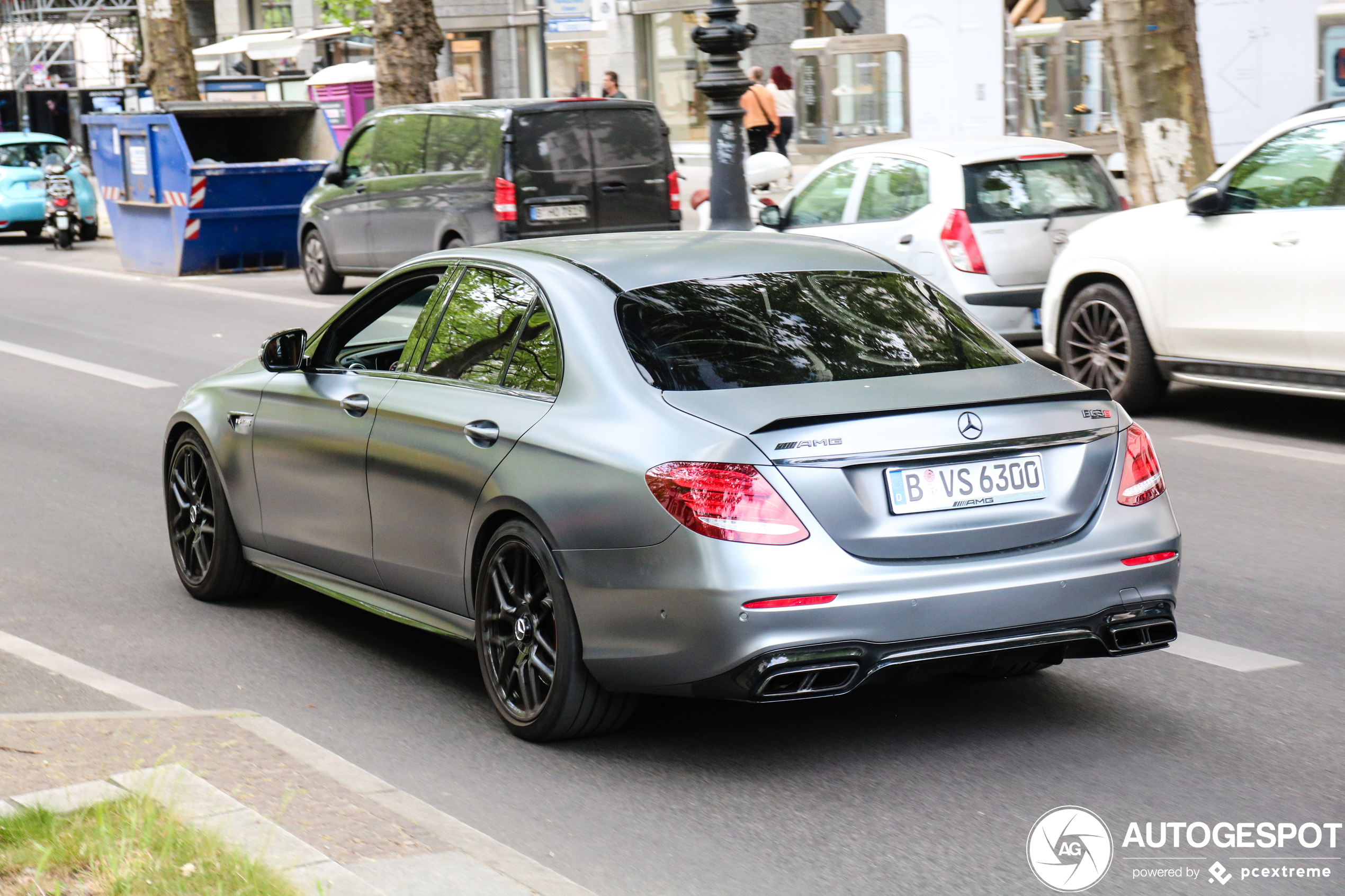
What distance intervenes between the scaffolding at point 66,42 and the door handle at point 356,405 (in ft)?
174

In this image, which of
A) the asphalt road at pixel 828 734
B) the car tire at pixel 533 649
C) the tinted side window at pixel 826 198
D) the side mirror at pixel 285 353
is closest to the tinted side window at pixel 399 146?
the tinted side window at pixel 826 198

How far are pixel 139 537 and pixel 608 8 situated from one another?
918 inches

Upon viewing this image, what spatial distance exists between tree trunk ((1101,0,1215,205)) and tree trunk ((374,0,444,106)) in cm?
1425

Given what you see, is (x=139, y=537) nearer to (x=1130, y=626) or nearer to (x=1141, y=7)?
(x=1130, y=626)

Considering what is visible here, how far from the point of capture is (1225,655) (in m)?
5.81

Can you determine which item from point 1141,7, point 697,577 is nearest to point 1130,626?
point 697,577

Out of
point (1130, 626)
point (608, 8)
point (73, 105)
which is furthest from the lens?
point (73, 105)

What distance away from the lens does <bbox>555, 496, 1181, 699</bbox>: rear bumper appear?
440 cm

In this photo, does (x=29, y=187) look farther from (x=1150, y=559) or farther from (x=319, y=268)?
(x=1150, y=559)

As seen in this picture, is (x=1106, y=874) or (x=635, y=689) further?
(x=635, y=689)

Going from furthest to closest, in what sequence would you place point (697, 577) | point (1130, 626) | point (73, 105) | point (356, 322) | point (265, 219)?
point (73, 105) < point (265, 219) < point (356, 322) < point (1130, 626) < point (697, 577)

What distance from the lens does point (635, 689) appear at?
15.5 feet

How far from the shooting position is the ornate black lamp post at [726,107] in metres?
15.5

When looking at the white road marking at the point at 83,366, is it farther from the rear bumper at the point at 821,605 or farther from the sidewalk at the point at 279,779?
the rear bumper at the point at 821,605
